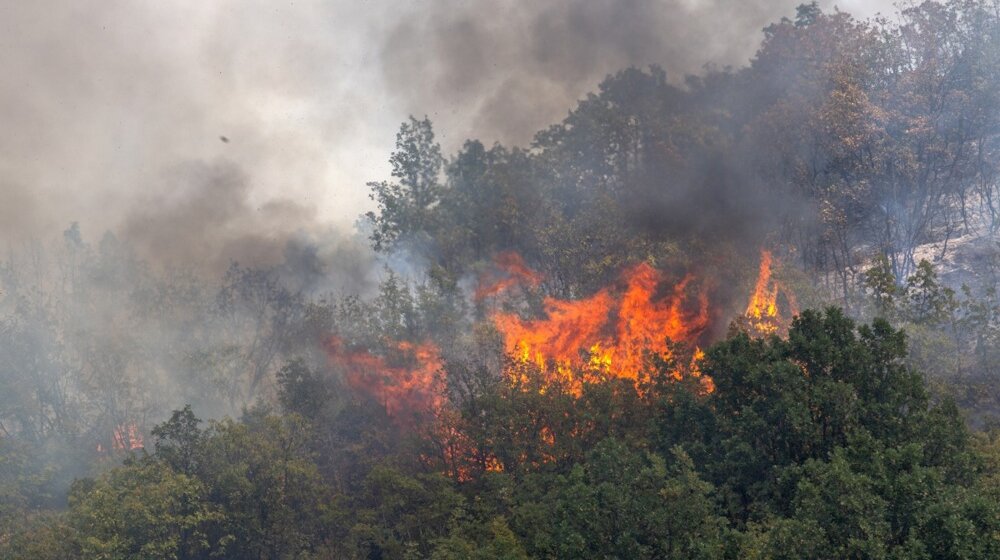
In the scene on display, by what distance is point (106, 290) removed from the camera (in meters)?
81.2

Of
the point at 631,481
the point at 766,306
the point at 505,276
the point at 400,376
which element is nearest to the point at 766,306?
the point at 766,306

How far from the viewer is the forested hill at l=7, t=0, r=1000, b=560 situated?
106 ft

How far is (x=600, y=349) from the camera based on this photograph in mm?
53000

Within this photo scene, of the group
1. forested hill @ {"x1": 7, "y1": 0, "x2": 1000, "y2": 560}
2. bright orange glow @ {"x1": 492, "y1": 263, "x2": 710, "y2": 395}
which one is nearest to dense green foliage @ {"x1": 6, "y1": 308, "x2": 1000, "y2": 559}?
forested hill @ {"x1": 7, "y1": 0, "x2": 1000, "y2": 560}

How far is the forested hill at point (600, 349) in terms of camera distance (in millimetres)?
32188

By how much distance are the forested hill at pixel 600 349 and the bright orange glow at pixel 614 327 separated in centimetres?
18

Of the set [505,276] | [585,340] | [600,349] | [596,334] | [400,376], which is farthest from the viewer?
[505,276]

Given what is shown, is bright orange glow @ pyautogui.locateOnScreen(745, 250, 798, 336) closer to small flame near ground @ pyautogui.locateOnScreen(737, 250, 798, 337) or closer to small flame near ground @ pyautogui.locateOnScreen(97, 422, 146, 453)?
small flame near ground @ pyautogui.locateOnScreen(737, 250, 798, 337)

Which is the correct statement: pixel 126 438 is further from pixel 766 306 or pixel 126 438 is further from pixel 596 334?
pixel 766 306

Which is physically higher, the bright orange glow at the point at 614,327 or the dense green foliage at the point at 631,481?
the bright orange glow at the point at 614,327

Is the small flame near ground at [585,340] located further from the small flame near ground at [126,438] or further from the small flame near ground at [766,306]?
the small flame near ground at [126,438]

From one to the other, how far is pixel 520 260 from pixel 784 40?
26.3 meters

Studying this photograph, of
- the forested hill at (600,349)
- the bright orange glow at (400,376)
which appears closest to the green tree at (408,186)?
the forested hill at (600,349)

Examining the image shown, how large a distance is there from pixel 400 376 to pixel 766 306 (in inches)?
913
